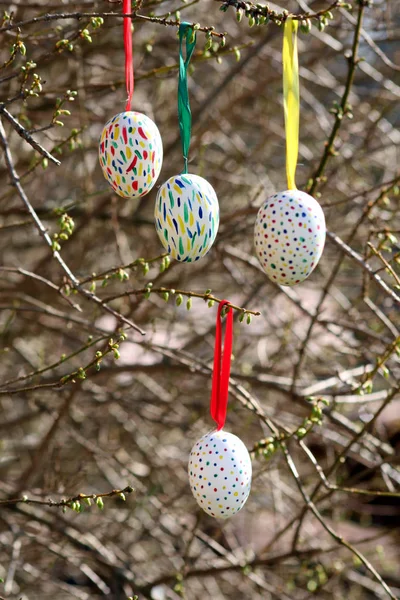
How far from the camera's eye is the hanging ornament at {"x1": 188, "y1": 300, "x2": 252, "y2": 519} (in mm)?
1523

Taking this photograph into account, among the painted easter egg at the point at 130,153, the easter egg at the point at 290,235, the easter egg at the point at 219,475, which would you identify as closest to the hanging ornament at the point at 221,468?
the easter egg at the point at 219,475

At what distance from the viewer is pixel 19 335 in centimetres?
336

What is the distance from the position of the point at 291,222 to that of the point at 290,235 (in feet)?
0.09

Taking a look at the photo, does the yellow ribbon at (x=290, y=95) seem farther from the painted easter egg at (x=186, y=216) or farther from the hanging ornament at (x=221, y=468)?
the hanging ornament at (x=221, y=468)

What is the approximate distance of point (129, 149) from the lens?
1.47 metres

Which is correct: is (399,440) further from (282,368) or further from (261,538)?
(282,368)

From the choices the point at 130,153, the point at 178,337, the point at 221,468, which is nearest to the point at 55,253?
the point at 130,153

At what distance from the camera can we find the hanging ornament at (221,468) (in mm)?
1523

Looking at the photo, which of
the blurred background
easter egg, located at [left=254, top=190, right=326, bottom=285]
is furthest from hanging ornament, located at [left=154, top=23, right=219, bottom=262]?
the blurred background

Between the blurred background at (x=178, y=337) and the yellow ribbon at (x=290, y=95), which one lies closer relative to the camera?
the yellow ribbon at (x=290, y=95)

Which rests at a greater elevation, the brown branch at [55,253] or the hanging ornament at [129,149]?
the hanging ornament at [129,149]

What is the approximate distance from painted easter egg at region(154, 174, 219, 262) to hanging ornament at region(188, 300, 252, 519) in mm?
164

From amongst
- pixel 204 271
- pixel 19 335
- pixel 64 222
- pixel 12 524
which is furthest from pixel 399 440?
pixel 64 222

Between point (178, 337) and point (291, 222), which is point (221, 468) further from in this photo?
point (178, 337)
